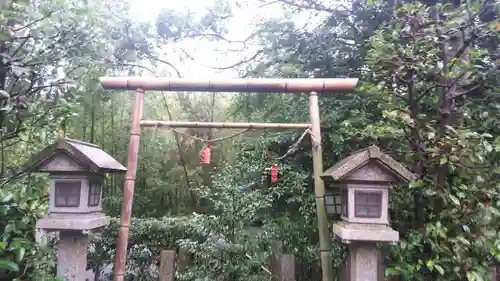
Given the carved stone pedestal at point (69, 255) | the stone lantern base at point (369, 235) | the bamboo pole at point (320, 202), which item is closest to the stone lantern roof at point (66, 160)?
the carved stone pedestal at point (69, 255)

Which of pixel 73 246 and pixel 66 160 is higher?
pixel 66 160

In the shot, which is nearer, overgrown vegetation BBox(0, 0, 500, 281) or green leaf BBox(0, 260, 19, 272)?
green leaf BBox(0, 260, 19, 272)

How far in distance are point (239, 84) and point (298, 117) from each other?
1.57 m

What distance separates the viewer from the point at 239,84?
3109 mm

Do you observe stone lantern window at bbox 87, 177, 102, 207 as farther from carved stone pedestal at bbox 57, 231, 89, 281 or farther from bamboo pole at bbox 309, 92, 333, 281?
bamboo pole at bbox 309, 92, 333, 281

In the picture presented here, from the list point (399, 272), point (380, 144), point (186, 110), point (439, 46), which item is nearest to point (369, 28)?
point (439, 46)

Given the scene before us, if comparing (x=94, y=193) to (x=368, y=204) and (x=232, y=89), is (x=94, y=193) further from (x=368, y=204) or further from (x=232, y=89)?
(x=368, y=204)

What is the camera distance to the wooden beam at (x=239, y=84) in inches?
122

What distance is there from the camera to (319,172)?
10.0 ft

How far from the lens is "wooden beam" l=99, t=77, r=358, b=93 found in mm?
3104

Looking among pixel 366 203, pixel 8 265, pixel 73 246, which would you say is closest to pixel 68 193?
pixel 73 246

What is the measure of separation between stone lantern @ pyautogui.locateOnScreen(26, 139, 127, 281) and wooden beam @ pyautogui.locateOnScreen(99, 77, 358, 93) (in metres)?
0.71

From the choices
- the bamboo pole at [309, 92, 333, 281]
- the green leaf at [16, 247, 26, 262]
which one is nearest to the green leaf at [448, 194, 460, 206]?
the bamboo pole at [309, 92, 333, 281]

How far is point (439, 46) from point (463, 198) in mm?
1411
